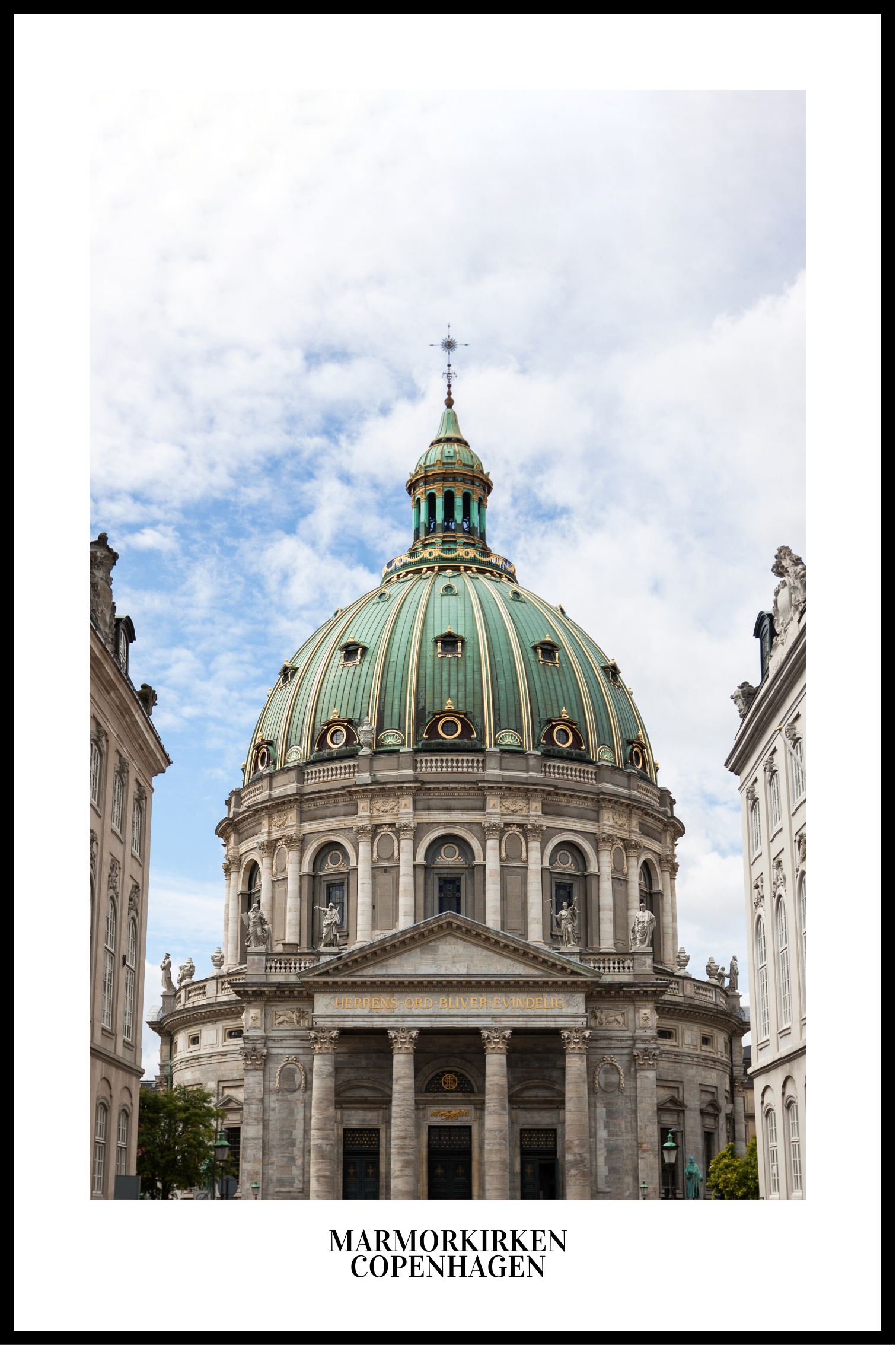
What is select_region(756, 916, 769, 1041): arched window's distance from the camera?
4200cm

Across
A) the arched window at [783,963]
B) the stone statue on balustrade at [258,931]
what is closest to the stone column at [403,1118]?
the stone statue on balustrade at [258,931]

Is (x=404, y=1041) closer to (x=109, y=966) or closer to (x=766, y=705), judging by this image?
(x=109, y=966)

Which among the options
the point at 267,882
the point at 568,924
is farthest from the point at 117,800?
the point at 267,882

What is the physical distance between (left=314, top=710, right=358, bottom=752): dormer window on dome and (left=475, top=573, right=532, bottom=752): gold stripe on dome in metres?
9.16

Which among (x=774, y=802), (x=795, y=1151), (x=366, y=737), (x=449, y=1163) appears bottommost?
(x=449, y=1163)

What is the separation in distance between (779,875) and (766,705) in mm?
4676

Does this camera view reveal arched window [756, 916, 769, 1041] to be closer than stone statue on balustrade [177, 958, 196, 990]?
Yes

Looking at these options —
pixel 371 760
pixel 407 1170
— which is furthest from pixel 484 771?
pixel 407 1170

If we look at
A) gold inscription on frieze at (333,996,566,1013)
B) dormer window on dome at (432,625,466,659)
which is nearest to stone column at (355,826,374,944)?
gold inscription on frieze at (333,996,566,1013)

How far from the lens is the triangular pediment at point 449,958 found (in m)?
63.0

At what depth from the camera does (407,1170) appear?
61375 mm

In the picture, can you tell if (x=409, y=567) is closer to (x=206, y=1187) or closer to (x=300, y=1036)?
(x=300, y=1036)

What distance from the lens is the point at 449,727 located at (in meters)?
78.4

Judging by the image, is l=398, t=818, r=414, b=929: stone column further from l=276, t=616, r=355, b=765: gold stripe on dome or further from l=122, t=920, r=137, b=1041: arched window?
l=122, t=920, r=137, b=1041: arched window
